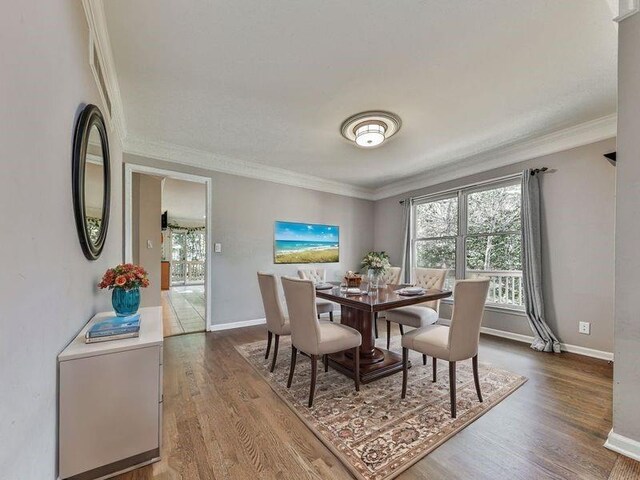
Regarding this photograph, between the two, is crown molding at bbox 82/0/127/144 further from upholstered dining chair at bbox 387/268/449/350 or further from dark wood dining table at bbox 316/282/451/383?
upholstered dining chair at bbox 387/268/449/350

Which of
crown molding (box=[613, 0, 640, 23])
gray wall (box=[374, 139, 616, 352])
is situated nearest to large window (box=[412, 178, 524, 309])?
gray wall (box=[374, 139, 616, 352])

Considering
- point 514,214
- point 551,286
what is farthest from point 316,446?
point 514,214

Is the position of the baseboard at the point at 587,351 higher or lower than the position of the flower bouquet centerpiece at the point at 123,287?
lower

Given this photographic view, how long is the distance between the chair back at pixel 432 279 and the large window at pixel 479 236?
1.06m

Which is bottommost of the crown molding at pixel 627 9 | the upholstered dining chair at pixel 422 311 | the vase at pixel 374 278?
the upholstered dining chair at pixel 422 311

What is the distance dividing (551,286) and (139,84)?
4931mm

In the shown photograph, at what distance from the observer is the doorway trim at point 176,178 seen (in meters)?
3.38

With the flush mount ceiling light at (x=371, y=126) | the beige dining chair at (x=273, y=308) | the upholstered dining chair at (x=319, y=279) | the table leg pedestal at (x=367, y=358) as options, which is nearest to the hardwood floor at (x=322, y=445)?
the table leg pedestal at (x=367, y=358)

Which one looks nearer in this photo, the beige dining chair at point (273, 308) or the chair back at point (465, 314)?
the chair back at point (465, 314)

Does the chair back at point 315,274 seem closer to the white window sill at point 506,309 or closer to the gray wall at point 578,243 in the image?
the white window sill at point 506,309

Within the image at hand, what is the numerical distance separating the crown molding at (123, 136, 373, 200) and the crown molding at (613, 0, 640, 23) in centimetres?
382

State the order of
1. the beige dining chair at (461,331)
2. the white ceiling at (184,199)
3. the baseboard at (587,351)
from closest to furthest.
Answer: the beige dining chair at (461,331) → the baseboard at (587,351) → the white ceiling at (184,199)

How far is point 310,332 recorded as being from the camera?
82.7 inches

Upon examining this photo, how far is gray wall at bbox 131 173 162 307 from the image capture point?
171 inches
